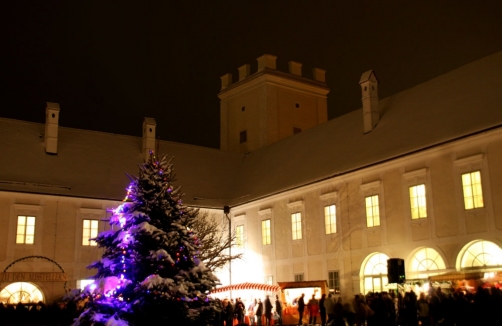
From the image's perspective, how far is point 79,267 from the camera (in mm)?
31500

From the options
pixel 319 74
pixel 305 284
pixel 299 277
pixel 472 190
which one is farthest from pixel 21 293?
pixel 319 74

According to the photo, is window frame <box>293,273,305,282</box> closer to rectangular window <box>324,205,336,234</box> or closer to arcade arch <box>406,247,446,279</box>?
rectangular window <box>324,205,336,234</box>

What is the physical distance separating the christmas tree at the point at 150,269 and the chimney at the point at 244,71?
30536 mm

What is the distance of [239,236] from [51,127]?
11.8m

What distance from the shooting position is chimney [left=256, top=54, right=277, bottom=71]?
43.9 m

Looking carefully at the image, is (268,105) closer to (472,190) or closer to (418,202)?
(418,202)

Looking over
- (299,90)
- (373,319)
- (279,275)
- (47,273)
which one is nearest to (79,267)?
(47,273)

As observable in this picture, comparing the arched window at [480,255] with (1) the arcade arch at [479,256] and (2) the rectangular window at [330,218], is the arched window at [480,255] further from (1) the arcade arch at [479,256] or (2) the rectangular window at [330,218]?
(2) the rectangular window at [330,218]

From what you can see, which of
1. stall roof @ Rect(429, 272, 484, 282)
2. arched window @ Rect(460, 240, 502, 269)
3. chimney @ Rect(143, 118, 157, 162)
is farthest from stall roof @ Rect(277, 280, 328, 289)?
chimney @ Rect(143, 118, 157, 162)

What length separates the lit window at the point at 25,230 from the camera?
99.3ft

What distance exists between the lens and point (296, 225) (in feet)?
104

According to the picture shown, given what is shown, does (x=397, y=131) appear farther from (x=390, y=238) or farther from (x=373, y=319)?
(x=373, y=319)

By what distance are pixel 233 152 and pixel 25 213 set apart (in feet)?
56.6

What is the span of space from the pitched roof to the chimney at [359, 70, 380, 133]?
1.24ft
